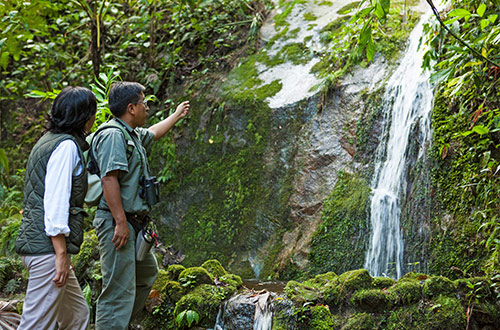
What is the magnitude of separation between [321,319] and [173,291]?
1416mm

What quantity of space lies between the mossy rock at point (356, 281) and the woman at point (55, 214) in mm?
2122

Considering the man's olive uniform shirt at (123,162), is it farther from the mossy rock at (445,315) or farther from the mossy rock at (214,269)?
the mossy rock at (445,315)

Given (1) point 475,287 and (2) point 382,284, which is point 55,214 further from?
(1) point 475,287

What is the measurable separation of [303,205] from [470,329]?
279cm

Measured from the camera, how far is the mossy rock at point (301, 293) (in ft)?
13.3

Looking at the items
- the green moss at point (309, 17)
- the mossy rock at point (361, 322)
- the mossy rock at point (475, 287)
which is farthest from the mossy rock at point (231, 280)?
the green moss at point (309, 17)

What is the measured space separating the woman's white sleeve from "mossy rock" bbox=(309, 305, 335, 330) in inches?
82.5

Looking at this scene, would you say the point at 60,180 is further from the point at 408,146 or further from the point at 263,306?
the point at 408,146

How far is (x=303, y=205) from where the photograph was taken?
6305mm

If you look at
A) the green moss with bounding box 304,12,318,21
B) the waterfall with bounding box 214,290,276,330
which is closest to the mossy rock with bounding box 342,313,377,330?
the waterfall with bounding box 214,290,276,330

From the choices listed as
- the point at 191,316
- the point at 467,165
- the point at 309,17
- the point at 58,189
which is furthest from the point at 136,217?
the point at 309,17

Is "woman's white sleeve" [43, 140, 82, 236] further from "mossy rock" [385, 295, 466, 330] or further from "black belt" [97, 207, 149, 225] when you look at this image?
"mossy rock" [385, 295, 466, 330]

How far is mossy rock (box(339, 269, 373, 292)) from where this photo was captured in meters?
4.06

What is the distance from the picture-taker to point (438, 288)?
3.93 metres
